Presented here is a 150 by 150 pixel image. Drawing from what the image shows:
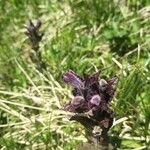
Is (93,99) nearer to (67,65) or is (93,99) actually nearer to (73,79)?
(73,79)

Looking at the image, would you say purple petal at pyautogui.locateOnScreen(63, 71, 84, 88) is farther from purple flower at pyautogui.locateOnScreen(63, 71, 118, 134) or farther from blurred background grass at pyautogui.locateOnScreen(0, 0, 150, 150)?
blurred background grass at pyautogui.locateOnScreen(0, 0, 150, 150)

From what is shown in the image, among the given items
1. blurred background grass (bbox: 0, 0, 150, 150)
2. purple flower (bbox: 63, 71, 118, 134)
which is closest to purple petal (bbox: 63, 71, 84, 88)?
purple flower (bbox: 63, 71, 118, 134)

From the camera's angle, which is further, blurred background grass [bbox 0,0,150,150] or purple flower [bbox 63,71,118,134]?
blurred background grass [bbox 0,0,150,150]

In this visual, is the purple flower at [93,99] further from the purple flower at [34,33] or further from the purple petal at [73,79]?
the purple flower at [34,33]

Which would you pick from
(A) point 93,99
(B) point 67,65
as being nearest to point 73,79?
(A) point 93,99

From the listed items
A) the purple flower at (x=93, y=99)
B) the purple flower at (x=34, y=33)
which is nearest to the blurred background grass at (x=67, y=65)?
the purple flower at (x=34, y=33)

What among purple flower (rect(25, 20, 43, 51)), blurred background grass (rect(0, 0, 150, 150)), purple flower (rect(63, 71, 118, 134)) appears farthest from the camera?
purple flower (rect(25, 20, 43, 51))
